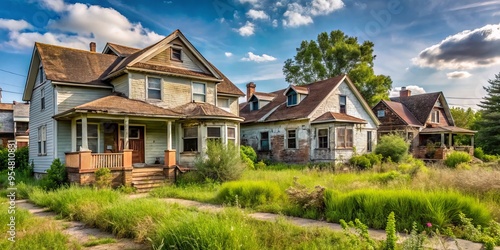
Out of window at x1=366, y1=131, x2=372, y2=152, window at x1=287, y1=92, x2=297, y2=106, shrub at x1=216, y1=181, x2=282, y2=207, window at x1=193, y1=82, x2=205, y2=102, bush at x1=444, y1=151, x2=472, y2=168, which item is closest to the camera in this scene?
shrub at x1=216, y1=181, x2=282, y2=207

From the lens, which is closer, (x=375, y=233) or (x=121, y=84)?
(x=375, y=233)

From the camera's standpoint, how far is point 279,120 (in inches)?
943

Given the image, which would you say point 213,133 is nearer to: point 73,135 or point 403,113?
point 73,135

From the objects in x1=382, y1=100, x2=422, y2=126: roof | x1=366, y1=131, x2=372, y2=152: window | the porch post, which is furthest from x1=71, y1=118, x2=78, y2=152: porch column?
x1=382, y1=100, x2=422, y2=126: roof

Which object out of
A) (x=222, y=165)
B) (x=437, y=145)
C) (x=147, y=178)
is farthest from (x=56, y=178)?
(x=437, y=145)

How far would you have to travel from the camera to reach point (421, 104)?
3372cm

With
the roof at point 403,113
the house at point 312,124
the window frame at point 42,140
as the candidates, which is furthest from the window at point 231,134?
the roof at point 403,113

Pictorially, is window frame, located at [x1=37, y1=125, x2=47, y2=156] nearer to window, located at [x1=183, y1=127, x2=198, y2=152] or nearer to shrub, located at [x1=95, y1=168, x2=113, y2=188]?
shrub, located at [x1=95, y1=168, x2=113, y2=188]

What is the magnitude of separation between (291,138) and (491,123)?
24081 millimetres

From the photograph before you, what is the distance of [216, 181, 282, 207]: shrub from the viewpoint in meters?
9.65

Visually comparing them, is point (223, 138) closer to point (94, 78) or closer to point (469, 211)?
point (94, 78)

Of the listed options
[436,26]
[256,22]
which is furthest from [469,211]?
[256,22]

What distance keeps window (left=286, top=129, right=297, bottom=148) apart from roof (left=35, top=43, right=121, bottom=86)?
1274cm

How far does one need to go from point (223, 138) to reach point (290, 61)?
28.0m
